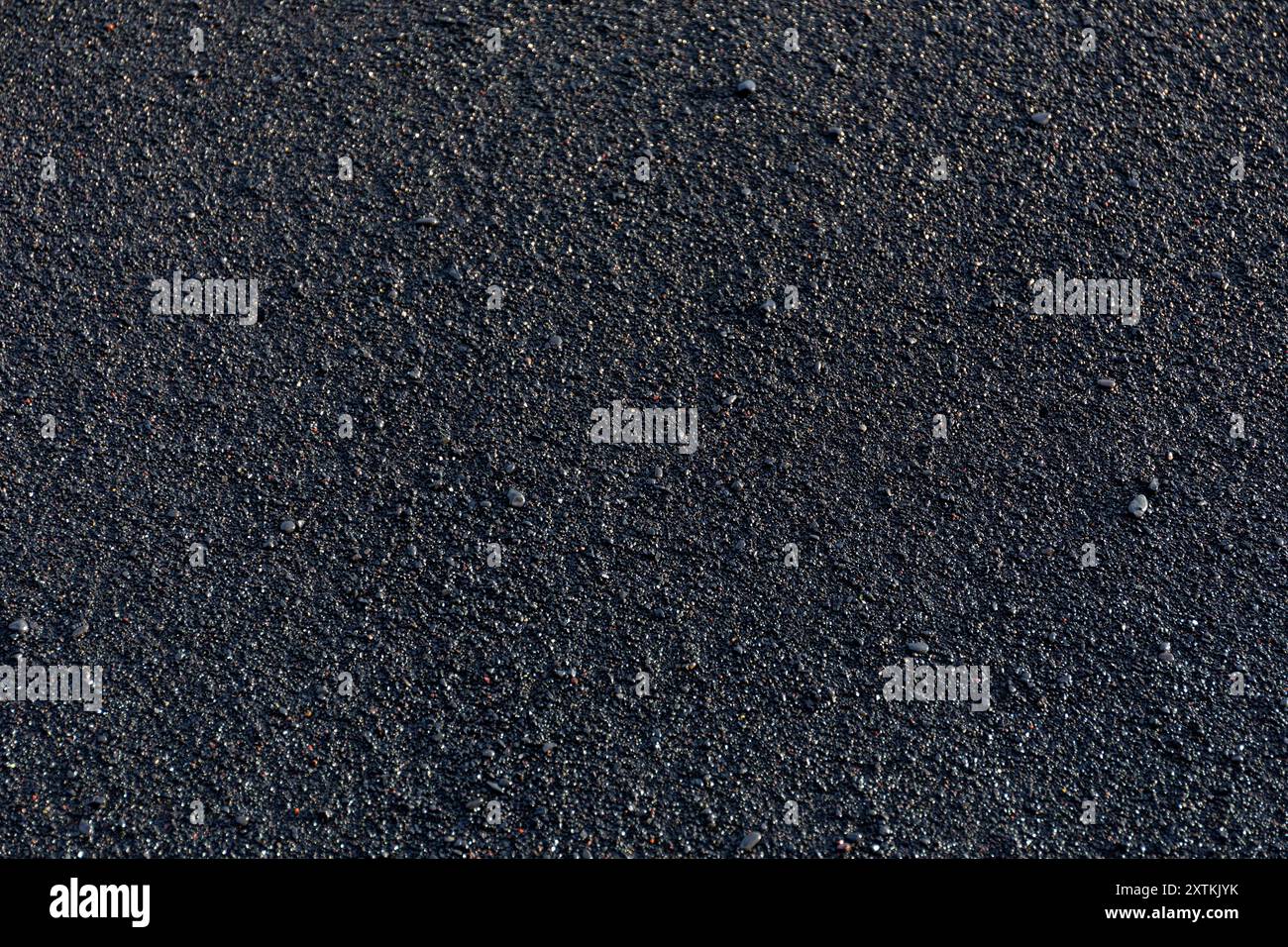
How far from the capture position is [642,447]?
3.43 meters

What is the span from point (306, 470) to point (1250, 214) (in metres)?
3.00

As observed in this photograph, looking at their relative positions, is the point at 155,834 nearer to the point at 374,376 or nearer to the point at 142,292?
the point at 374,376

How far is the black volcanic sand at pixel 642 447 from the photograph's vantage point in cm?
299

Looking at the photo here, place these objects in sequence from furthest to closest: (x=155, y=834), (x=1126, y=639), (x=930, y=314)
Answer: (x=930, y=314) → (x=1126, y=639) → (x=155, y=834)

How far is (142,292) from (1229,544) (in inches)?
128

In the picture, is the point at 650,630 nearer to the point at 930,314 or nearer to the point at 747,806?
the point at 747,806

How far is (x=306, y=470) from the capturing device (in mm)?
3371

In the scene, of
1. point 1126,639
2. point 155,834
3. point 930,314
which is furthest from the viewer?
point 930,314

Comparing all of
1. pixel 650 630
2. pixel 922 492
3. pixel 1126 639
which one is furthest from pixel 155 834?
pixel 1126 639

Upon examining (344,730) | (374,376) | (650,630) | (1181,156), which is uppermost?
(1181,156)

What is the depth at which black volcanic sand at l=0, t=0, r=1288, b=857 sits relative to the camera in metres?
2.99

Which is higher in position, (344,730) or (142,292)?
(142,292)

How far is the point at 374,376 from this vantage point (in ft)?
11.5

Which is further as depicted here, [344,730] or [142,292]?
[142,292]
